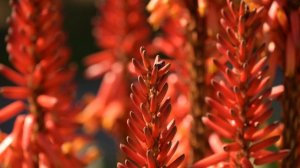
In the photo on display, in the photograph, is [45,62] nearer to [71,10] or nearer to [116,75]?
[116,75]

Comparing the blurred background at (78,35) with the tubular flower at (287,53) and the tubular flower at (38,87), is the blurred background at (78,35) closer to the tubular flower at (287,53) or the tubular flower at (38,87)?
the tubular flower at (38,87)

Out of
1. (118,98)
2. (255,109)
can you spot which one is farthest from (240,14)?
(118,98)

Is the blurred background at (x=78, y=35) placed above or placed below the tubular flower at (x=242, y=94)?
above

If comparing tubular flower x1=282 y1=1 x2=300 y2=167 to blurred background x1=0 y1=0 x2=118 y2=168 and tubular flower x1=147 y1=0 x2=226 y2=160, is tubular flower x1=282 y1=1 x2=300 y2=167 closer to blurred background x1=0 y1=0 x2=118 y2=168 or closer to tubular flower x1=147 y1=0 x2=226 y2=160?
tubular flower x1=147 y1=0 x2=226 y2=160

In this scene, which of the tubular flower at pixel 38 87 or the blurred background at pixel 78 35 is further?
the blurred background at pixel 78 35

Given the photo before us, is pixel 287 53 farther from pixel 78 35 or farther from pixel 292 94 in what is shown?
pixel 78 35

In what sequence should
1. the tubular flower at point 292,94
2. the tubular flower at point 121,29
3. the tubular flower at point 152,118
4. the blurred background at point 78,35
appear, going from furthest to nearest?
the blurred background at point 78,35 < the tubular flower at point 121,29 < the tubular flower at point 292,94 < the tubular flower at point 152,118

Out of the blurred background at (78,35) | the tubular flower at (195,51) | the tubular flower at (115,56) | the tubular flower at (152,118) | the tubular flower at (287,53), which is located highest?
the blurred background at (78,35)

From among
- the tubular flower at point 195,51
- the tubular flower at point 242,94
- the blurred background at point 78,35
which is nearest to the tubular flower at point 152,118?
the tubular flower at point 242,94
